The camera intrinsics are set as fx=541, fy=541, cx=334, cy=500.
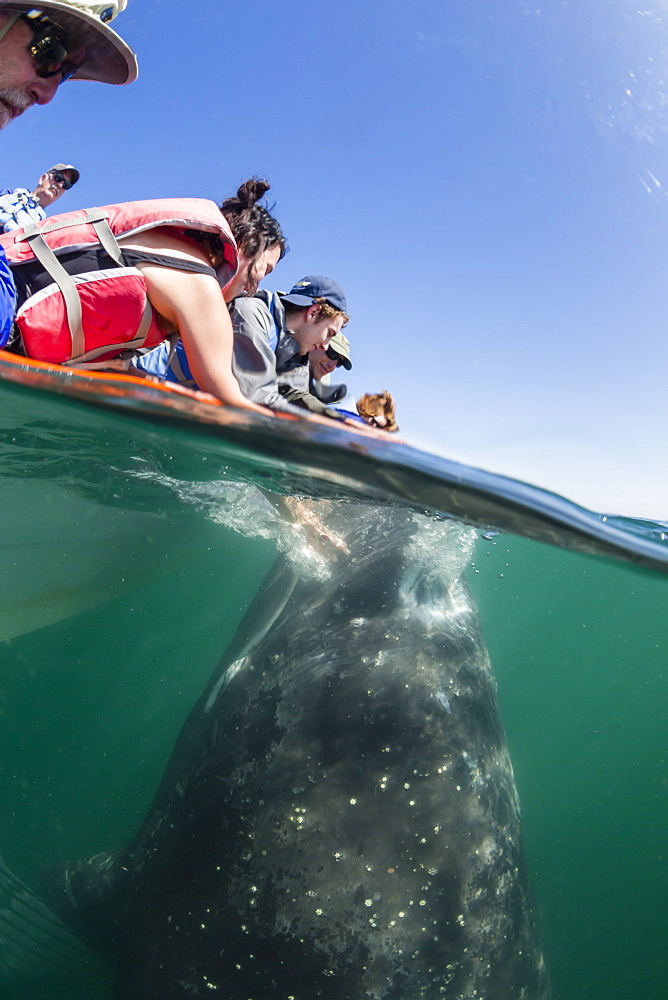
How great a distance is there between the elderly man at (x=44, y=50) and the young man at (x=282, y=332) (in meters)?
1.49

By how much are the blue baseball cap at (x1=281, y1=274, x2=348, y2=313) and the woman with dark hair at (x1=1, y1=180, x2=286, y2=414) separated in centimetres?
151

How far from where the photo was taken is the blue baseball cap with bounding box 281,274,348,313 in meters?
4.44

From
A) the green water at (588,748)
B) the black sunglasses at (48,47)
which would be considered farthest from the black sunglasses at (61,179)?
the green water at (588,748)

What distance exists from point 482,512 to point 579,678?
41302 millimetres

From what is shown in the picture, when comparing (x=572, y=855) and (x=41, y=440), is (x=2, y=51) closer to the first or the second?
(x=41, y=440)

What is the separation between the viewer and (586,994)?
57.5 ft

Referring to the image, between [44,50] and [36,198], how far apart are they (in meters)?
2.24

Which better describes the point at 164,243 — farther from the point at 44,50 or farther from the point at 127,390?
the point at 127,390

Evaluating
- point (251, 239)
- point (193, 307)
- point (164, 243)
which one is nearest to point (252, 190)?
point (251, 239)

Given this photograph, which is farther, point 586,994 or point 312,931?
point 586,994

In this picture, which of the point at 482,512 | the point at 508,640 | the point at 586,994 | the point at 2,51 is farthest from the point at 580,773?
the point at 2,51

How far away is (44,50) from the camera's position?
2.65 metres

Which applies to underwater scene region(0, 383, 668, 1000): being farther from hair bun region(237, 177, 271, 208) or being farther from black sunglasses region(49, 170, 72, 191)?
black sunglasses region(49, 170, 72, 191)

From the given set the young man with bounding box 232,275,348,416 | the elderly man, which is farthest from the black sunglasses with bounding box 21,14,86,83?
the young man with bounding box 232,275,348,416
